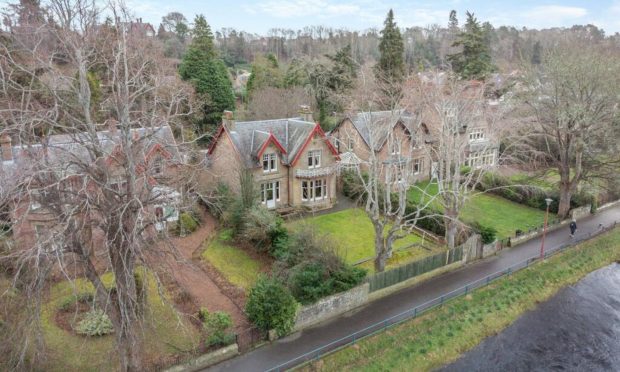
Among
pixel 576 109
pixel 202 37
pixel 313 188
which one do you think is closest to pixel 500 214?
pixel 576 109

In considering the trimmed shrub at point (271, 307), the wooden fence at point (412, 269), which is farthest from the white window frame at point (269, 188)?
the trimmed shrub at point (271, 307)

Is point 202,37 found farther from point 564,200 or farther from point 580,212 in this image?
point 580,212

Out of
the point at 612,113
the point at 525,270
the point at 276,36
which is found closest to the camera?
the point at 525,270

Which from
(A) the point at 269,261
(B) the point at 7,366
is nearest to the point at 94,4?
(B) the point at 7,366

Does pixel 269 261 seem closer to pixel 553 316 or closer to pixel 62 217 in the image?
pixel 62 217

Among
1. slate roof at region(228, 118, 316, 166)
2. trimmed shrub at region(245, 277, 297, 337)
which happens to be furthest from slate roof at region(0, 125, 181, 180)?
slate roof at region(228, 118, 316, 166)

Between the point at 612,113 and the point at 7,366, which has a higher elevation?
the point at 612,113

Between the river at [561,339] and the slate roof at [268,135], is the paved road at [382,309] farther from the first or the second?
the slate roof at [268,135]
